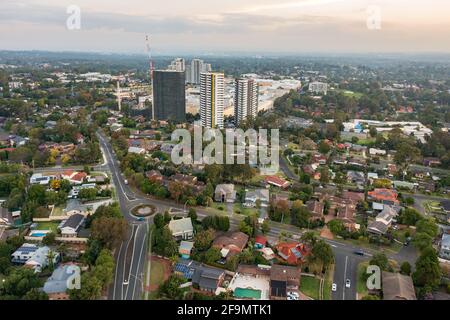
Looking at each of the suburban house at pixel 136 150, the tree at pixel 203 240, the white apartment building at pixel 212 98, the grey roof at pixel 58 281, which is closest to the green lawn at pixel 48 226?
the grey roof at pixel 58 281

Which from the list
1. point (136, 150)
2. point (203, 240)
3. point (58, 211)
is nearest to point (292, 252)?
point (203, 240)

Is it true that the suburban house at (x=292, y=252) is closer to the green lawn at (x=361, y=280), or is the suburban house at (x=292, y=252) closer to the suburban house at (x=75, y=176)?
the green lawn at (x=361, y=280)

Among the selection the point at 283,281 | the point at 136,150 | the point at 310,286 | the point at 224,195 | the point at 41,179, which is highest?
the point at 136,150

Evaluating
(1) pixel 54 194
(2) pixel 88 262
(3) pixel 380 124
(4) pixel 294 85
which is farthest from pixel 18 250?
(4) pixel 294 85

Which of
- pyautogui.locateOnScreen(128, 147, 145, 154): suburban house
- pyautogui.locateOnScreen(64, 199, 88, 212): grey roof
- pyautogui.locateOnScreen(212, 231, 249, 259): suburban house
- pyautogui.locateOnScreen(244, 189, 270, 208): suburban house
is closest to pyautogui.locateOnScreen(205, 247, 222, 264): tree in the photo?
pyautogui.locateOnScreen(212, 231, 249, 259): suburban house

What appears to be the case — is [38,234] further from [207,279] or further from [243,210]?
[243,210]

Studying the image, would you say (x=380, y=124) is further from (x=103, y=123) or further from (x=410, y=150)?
(x=103, y=123)
